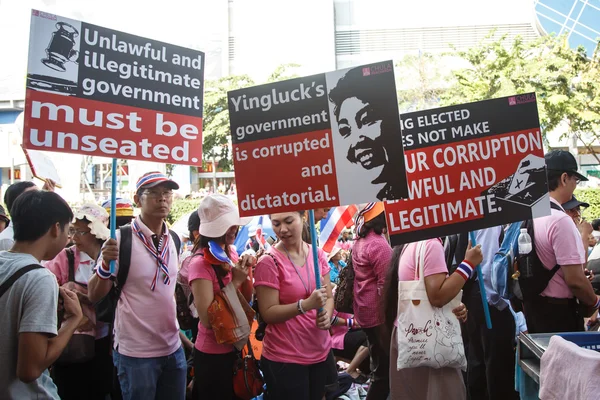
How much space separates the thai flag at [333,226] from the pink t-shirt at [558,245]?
289 cm

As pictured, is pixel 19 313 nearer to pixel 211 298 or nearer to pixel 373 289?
pixel 211 298

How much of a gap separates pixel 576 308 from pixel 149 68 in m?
3.22

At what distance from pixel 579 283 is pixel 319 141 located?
6.09 ft

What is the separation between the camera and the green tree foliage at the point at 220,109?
3047 cm

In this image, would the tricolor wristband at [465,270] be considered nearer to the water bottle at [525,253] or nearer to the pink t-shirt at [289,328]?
the water bottle at [525,253]

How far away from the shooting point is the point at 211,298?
133 inches

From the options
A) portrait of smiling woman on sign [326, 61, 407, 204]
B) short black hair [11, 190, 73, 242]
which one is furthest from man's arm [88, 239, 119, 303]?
portrait of smiling woman on sign [326, 61, 407, 204]

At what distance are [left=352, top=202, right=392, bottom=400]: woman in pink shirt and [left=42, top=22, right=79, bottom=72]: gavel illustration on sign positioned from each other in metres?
2.34

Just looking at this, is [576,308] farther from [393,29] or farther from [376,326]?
[393,29]

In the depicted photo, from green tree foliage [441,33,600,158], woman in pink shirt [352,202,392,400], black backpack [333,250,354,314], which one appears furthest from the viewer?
green tree foliage [441,33,600,158]

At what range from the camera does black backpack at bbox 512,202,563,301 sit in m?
3.60

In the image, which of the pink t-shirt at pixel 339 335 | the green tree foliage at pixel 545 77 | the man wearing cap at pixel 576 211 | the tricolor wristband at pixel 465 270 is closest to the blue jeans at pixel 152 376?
the tricolor wristband at pixel 465 270

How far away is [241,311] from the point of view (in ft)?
11.0

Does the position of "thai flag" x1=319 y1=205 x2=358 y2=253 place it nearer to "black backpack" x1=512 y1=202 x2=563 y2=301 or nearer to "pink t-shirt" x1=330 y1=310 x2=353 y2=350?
"pink t-shirt" x1=330 y1=310 x2=353 y2=350
